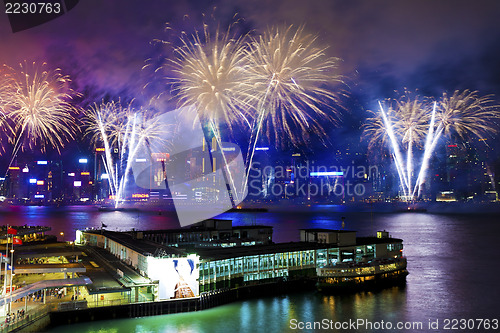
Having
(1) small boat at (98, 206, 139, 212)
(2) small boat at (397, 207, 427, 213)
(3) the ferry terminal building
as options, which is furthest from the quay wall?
(2) small boat at (397, 207, 427, 213)

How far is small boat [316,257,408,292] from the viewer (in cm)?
3356

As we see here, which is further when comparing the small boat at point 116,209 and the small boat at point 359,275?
the small boat at point 116,209

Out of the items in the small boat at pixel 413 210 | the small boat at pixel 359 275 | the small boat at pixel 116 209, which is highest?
the small boat at pixel 116 209

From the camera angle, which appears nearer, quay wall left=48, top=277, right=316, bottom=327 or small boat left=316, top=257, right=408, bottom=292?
quay wall left=48, top=277, right=316, bottom=327

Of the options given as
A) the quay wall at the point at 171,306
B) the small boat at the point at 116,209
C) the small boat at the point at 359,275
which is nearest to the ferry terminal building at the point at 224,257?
the quay wall at the point at 171,306

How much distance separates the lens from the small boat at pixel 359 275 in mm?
33562

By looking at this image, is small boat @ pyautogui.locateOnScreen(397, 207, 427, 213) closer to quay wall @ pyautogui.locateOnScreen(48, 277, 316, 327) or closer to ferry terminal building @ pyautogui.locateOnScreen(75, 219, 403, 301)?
ferry terminal building @ pyautogui.locateOnScreen(75, 219, 403, 301)

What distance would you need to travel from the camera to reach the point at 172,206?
642ft

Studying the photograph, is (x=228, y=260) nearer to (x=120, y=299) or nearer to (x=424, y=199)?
(x=120, y=299)

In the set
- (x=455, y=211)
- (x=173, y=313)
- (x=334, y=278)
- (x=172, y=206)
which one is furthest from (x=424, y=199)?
(x=173, y=313)

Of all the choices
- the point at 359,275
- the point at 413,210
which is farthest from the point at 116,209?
the point at 359,275

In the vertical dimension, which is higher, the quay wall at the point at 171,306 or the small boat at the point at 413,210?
the small boat at the point at 413,210

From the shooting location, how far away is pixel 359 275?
1364 inches

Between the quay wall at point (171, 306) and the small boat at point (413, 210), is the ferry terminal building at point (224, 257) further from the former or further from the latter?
the small boat at point (413, 210)
